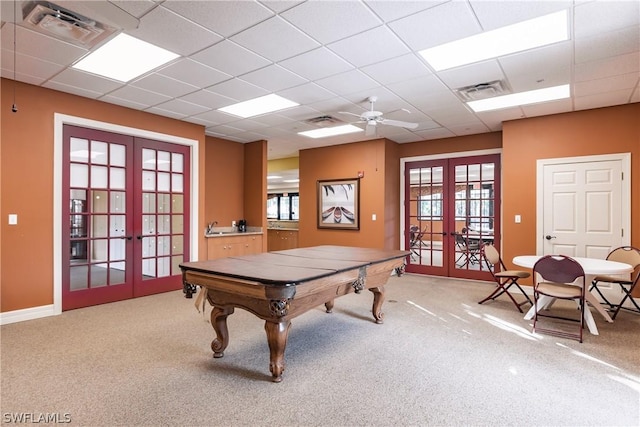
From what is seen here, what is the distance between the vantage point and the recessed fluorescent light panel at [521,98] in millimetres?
4104

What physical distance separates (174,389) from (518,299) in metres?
4.59

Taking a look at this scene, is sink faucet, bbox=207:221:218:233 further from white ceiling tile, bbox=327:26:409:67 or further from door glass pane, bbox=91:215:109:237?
white ceiling tile, bbox=327:26:409:67

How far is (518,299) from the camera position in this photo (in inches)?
191

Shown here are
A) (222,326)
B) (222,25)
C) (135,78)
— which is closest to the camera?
(222,25)

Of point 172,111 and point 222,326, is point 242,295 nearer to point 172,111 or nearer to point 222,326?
point 222,326

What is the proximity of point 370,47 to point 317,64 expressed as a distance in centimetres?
59

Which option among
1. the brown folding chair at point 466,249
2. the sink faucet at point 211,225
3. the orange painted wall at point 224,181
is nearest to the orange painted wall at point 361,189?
the brown folding chair at point 466,249

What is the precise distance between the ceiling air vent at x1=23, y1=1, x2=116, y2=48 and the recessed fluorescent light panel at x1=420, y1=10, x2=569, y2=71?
9.12ft

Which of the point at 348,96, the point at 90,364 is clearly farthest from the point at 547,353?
the point at 90,364

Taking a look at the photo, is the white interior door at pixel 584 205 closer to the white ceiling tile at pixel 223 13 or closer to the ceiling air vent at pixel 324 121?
the ceiling air vent at pixel 324 121

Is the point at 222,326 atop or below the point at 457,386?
atop

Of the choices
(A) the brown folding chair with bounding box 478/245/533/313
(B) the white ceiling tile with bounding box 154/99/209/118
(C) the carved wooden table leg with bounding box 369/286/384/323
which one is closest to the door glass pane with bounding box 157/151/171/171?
(B) the white ceiling tile with bounding box 154/99/209/118

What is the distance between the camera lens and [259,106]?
4754 millimetres

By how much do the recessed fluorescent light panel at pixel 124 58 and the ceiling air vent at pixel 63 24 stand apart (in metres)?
0.14
